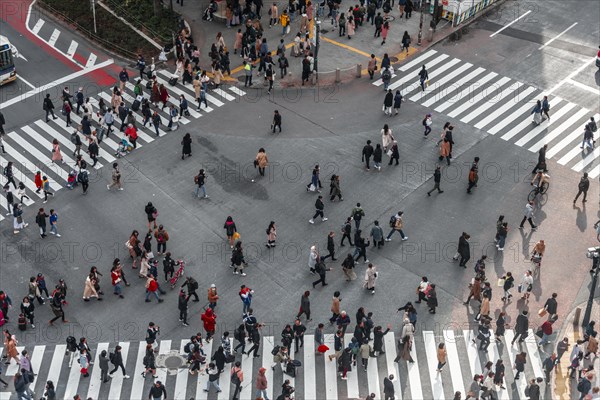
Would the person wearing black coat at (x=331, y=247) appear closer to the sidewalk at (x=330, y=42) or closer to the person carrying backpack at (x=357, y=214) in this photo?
the person carrying backpack at (x=357, y=214)

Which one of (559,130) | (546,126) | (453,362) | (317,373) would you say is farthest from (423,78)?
(317,373)

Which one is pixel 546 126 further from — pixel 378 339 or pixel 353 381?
pixel 353 381

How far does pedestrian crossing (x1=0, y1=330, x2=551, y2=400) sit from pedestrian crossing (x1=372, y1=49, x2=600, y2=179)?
14.2 m

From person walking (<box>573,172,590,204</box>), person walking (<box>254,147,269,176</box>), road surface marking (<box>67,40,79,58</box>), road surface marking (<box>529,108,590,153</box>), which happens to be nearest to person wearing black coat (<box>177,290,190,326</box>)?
person walking (<box>254,147,269,176</box>)

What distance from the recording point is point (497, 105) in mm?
51656

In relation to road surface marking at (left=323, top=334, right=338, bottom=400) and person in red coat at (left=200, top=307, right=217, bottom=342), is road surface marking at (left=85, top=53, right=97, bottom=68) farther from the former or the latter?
road surface marking at (left=323, top=334, right=338, bottom=400)

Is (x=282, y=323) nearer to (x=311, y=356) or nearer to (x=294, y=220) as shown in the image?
(x=311, y=356)

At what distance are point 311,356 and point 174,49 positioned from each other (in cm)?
2595

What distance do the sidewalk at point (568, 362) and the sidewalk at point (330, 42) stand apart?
2149 cm

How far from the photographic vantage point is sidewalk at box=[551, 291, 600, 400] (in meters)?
34.9

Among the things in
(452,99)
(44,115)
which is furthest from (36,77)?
(452,99)

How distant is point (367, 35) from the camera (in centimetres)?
5884

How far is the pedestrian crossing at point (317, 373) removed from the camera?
3466cm

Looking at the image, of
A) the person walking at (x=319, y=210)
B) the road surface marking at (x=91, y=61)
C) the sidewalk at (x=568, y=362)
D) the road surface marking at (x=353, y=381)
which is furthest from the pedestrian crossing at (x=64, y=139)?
the sidewalk at (x=568, y=362)
